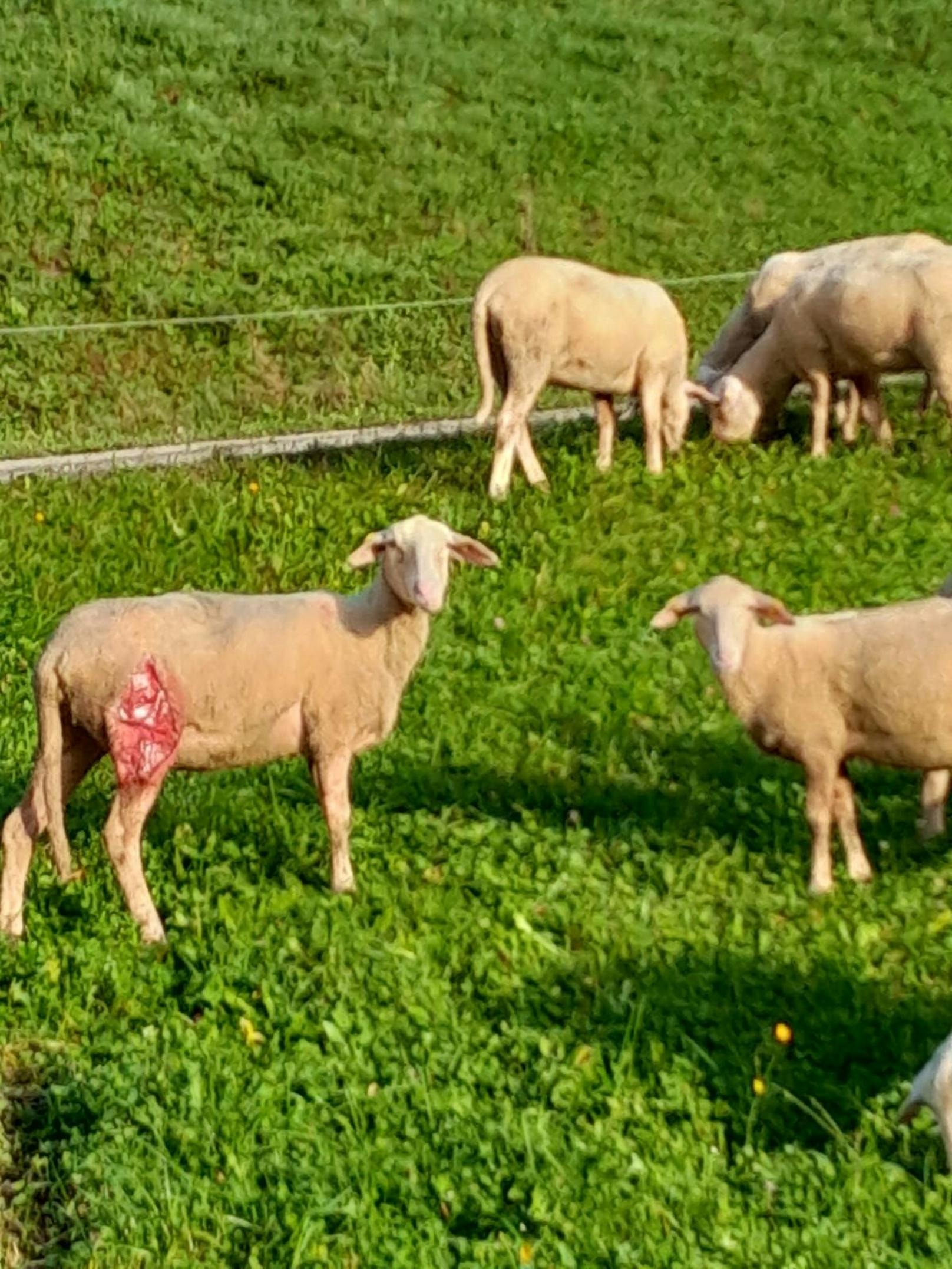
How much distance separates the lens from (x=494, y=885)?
670 centimetres

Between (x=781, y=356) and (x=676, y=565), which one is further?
(x=781, y=356)

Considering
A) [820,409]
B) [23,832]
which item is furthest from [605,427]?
[23,832]

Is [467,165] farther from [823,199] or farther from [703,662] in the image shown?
[703,662]

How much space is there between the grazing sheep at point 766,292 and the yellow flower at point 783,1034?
20.9ft

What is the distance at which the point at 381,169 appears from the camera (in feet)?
72.7

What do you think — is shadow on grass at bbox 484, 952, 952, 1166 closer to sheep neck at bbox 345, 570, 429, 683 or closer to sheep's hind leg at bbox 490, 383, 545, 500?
sheep neck at bbox 345, 570, 429, 683

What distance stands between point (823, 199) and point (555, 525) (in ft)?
47.3

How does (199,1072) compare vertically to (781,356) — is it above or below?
below

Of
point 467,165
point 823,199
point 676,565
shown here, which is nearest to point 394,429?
point 676,565

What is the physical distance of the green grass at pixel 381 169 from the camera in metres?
18.9

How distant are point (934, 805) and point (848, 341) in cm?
434

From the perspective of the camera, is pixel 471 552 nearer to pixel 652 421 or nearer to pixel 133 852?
pixel 133 852

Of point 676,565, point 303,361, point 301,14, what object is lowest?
point 303,361

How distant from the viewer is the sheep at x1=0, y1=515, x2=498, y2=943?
641 cm
